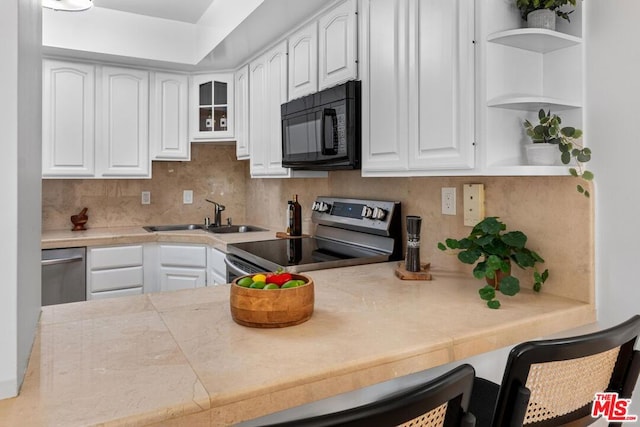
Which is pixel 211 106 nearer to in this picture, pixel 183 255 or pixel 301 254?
pixel 183 255

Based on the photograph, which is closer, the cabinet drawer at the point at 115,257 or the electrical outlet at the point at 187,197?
the cabinet drawer at the point at 115,257

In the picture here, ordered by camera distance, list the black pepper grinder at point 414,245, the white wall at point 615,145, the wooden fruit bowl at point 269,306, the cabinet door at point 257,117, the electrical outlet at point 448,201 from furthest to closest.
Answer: the cabinet door at point 257,117 → the electrical outlet at point 448,201 → the black pepper grinder at point 414,245 → the white wall at point 615,145 → the wooden fruit bowl at point 269,306

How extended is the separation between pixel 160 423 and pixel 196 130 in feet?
10.2

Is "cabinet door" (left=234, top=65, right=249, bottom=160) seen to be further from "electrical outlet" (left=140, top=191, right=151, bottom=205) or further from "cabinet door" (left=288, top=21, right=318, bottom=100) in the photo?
"electrical outlet" (left=140, top=191, right=151, bottom=205)

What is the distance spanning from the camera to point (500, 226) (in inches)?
57.6

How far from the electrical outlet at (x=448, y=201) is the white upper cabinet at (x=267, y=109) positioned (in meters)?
1.14

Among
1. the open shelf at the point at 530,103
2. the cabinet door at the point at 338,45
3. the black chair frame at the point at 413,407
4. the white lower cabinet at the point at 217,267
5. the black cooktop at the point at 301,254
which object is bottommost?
the white lower cabinet at the point at 217,267

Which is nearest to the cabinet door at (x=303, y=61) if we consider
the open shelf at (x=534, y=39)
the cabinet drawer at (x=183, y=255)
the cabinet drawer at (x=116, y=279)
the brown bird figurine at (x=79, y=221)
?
the open shelf at (x=534, y=39)

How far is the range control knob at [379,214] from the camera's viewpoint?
2186 millimetres

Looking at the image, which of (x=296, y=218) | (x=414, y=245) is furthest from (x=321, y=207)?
(x=414, y=245)

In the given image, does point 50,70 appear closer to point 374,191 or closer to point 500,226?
point 374,191

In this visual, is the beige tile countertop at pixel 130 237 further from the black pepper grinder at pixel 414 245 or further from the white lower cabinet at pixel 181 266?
the black pepper grinder at pixel 414 245
